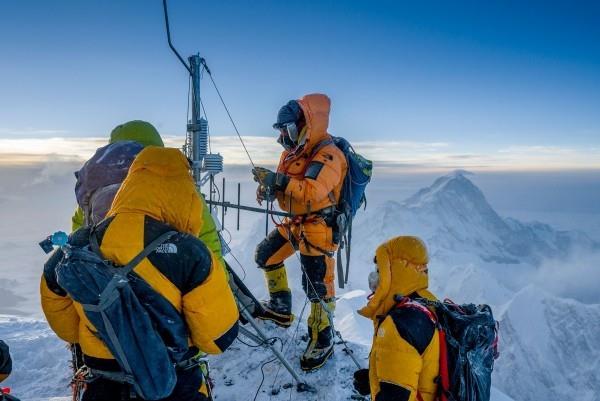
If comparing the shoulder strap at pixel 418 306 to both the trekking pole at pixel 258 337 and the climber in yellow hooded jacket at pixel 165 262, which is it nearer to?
the climber in yellow hooded jacket at pixel 165 262

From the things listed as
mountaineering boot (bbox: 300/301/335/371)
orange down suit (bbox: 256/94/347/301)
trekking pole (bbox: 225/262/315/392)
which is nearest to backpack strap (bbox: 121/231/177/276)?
trekking pole (bbox: 225/262/315/392)

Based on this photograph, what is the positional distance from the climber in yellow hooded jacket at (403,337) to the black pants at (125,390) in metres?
1.35

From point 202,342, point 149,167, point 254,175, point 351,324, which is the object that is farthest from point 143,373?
point 351,324

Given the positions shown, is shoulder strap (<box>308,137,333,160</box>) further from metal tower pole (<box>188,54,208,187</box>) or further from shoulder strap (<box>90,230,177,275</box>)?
shoulder strap (<box>90,230,177,275</box>)

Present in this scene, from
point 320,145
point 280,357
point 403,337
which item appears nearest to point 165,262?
point 403,337

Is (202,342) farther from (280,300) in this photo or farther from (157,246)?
(280,300)

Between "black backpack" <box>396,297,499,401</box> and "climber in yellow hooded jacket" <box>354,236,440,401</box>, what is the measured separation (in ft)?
0.21

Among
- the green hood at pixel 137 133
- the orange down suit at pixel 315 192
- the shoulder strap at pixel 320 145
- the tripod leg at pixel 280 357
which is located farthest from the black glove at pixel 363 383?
the green hood at pixel 137 133

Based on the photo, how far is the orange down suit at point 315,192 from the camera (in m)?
5.27

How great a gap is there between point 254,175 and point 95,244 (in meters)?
3.13

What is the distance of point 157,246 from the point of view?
251 cm

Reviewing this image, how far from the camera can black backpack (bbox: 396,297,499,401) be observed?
9.67 feet

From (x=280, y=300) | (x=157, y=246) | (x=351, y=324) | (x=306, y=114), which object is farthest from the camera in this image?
(x=351, y=324)

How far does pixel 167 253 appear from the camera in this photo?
8.30 feet
